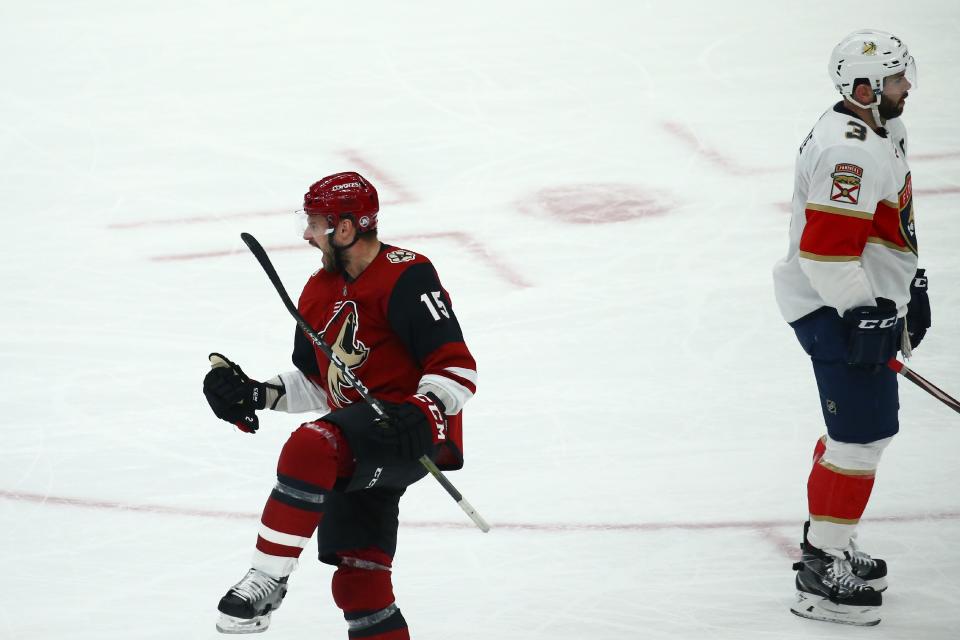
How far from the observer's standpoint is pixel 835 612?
12.4 ft

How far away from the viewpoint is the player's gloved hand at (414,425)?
2.99 metres

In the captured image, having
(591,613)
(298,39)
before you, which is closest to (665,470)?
(591,613)

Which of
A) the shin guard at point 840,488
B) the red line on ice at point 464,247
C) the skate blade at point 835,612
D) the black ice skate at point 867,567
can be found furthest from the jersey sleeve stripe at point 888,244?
the red line on ice at point 464,247

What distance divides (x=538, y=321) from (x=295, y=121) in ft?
9.39

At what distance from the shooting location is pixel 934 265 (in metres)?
6.18

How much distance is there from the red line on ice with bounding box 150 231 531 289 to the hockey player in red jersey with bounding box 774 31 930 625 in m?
2.47

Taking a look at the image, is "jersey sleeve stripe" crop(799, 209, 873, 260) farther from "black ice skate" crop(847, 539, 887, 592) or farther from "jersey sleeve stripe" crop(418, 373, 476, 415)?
"jersey sleeve stripe" crop(418, 373, 476, 415)

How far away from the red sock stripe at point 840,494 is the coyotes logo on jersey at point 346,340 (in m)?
1.20

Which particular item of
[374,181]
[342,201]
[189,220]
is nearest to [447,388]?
[342,201]

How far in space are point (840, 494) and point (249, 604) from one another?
1507 millimetres

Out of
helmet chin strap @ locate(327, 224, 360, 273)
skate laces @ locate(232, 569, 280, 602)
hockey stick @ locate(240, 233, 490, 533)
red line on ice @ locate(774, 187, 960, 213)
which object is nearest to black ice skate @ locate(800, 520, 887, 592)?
hockey stick @ locate(240, 233, 490, 533)

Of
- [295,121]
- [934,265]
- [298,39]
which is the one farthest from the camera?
[298,39]

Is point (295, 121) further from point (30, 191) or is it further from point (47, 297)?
point (47, 297)

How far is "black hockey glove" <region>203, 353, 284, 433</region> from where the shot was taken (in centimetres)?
326
